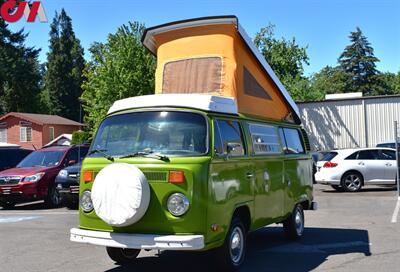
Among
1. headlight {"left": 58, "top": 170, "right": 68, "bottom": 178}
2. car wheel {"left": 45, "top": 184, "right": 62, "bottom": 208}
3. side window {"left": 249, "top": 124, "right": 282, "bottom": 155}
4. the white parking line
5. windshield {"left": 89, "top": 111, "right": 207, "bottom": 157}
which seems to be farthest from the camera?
car wheel {"left": 45, "top": 184, "right": 62, "bottom": 208}

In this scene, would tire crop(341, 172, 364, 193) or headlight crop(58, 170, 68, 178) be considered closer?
headlight crop(58, 170, 68, 178)

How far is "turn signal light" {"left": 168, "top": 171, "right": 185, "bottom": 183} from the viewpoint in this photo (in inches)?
255

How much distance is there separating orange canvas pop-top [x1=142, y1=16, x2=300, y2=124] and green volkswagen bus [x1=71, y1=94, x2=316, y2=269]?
973 millimetres

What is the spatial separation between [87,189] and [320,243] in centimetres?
437

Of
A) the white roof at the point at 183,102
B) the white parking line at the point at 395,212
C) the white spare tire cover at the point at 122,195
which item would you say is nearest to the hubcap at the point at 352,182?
the white parking line at the point at 395,212

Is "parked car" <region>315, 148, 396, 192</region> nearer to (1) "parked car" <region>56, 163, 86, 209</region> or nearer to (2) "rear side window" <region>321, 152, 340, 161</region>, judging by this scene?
(2) "rear side window" <region>321, 152, 340, 161</region>

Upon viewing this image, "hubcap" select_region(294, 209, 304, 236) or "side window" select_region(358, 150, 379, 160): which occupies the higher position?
"side window" select_region(358, 150, 379, 160)

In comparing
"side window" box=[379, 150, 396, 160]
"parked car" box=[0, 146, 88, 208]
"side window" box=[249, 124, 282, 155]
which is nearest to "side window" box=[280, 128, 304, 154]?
"side window" box=[249, 124, 282, 155]

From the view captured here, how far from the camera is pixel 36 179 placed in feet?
53.5

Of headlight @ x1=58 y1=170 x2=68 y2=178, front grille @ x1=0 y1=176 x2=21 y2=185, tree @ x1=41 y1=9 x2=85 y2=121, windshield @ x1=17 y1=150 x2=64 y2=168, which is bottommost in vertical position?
front grille @ x1=0 y1=176 x2=21 y2=185

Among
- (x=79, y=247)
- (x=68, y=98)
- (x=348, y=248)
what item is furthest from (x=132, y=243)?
(x=68, y=98)

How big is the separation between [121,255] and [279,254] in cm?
243

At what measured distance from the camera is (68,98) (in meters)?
86.4

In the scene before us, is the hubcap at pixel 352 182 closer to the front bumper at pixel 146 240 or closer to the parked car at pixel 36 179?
the parked car at pixel 36 179
